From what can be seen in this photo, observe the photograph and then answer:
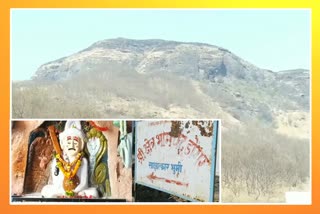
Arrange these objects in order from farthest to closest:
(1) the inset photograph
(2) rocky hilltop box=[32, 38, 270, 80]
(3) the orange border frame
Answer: (2) rocky hilltop box=[32, 38, 270, 80]
(1) the inset photograph
(3) the orange border frame

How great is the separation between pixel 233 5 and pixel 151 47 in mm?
946

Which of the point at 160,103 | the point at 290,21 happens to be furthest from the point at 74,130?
the point at 290,21

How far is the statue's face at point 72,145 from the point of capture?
10445 millimetres

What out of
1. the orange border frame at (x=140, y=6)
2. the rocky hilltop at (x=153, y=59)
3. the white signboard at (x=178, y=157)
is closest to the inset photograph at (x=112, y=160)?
the white signboard at (x=178, y=157)

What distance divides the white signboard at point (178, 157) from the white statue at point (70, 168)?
0.56 meters

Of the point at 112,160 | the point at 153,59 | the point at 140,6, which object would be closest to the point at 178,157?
the point at 112,160

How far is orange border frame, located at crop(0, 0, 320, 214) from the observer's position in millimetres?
10203

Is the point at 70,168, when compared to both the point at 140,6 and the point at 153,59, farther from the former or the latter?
the point at 140,6

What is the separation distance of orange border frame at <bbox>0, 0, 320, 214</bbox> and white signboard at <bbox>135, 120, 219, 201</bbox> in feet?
0.73

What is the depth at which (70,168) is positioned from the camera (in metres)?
10.4

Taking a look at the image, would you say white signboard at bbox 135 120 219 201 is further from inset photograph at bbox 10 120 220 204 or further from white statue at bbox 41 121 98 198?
white statue at bbox 41 121 98 198

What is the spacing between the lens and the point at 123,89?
1041cm

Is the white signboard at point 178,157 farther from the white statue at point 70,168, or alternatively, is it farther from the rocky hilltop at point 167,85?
the white statue at point 70,168

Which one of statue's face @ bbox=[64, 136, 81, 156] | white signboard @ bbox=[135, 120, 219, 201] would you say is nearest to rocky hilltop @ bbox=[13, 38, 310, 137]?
white signboard @ bbox=[135, 120, 219, 201]
